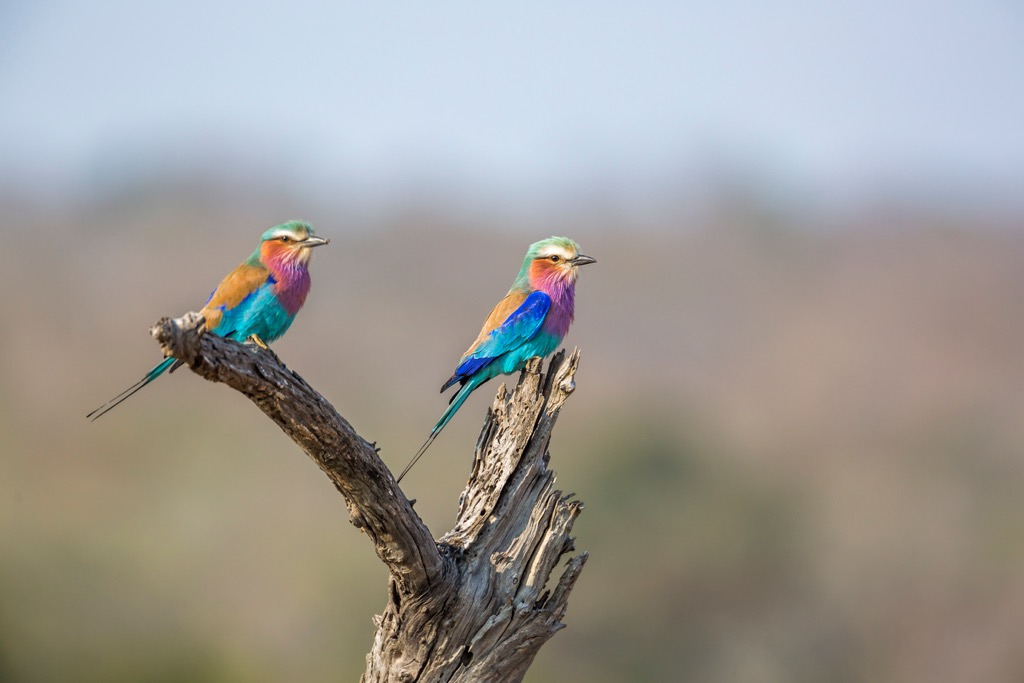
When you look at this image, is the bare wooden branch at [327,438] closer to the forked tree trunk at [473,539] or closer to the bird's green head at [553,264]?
the forked tree trunk at [473,539]

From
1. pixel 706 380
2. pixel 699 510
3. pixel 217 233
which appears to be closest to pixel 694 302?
pixel 706 380

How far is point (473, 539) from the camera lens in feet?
19.0

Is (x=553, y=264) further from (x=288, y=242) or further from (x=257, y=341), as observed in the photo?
(x=257, y=341)

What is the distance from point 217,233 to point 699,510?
33241mm

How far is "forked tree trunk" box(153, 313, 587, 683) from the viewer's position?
4.89 m

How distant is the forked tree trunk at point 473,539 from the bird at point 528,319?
21.9 inches

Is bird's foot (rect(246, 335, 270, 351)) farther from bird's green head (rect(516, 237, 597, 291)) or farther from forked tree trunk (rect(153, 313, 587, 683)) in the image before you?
bird's green head (rect(516, 237, 597, 291))

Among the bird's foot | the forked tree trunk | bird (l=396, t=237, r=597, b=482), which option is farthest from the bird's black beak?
the forked tree trunk

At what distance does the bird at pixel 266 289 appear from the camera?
238 inches

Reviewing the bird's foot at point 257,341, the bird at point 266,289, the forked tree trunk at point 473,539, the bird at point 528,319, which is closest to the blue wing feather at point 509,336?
the bird at point 528,319

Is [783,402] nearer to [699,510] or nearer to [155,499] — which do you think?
[699,510]

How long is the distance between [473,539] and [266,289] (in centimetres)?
163

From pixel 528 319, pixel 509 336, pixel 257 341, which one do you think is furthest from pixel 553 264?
pixel 257 341

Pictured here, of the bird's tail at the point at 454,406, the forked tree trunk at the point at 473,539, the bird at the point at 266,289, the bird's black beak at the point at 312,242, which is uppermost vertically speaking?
the bird's black beak at the point at 312,242
